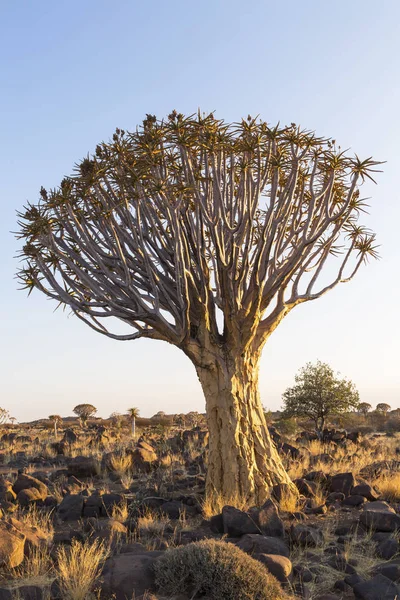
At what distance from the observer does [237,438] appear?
29.7 feet

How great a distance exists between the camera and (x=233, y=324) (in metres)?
9.51

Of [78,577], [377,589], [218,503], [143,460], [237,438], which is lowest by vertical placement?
[377,589]

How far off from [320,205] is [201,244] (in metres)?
2.49

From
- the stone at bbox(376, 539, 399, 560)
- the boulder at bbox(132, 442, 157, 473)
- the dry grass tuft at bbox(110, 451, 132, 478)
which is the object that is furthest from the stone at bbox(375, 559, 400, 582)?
the boulder at bbox(132, 442, 157, 473)

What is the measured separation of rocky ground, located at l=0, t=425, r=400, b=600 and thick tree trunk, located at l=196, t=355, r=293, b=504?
0.28 meters

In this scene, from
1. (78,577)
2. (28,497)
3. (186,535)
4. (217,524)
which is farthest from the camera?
(28,497)

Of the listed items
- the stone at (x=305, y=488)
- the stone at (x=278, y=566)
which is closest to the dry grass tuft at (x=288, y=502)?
the stone at (x=305, y=488)

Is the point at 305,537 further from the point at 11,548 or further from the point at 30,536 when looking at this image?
the point at 11,548

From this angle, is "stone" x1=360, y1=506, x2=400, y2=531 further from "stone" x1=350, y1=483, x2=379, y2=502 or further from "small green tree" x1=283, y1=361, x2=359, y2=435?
"small green tree" x1=283, y1=361, x2=359, y2=435

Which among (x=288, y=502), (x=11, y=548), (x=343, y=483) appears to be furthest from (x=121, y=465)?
(x=11, y=548)

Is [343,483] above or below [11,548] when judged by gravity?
above

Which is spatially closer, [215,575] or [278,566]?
[215,575]

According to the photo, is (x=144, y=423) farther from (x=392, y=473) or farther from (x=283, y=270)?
(x=283, y=270)

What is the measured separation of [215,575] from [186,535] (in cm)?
229
